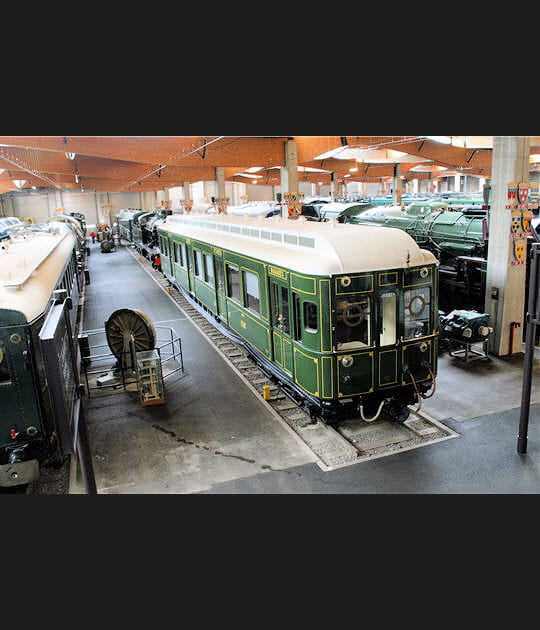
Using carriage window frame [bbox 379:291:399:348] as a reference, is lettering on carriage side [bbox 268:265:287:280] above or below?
above

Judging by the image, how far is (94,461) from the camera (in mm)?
8266

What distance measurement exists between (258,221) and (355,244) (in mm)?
4917

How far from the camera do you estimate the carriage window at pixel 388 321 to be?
322 inches

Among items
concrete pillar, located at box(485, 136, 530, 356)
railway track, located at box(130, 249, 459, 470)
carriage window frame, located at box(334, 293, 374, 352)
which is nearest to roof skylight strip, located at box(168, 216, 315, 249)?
carriage window frame, located at box(334, 293, 374, 352)

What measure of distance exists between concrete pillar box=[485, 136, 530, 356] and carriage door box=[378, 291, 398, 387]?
533cm

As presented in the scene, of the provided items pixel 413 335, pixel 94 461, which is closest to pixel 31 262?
pixel 94 461

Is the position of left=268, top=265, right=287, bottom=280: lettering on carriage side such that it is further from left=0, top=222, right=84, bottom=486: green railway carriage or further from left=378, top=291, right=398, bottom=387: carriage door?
left=0, top=222, right=84, bottom=486: green railway carriage

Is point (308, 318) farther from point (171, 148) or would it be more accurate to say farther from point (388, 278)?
point (171, 148)

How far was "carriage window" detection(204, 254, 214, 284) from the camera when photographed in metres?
14.1

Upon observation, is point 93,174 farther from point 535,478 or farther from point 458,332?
point 535,478

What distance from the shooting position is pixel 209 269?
47.6ft

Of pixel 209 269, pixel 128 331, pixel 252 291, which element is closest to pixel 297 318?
pixel 252 291

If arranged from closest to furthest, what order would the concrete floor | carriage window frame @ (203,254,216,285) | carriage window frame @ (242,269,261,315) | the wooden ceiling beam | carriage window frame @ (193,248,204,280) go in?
the concrete floor → carriage window frame @ (242,269,261,315) → carriage window frame @ (203,254,216,285) → carriage window frame @ (193,248,204,280) → the wooden ceiling beam

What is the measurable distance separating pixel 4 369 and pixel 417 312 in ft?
20.3
